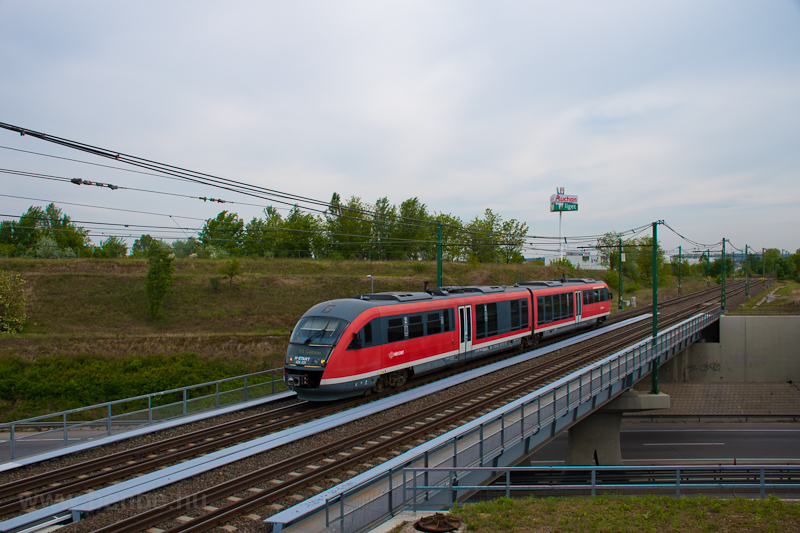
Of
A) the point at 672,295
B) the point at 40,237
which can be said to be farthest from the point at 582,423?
the point at 40,237

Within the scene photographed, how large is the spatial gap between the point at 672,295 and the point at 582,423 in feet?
185

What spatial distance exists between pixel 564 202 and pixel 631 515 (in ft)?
308

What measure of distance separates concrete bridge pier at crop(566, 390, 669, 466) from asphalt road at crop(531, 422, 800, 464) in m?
4.61

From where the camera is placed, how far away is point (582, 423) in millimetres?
23109

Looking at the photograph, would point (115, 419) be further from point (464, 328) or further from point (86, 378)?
point (86, 378)

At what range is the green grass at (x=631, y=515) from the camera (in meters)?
7.79

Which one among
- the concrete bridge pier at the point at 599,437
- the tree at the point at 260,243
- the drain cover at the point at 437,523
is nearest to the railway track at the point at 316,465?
the drain cover at the point at 437,523

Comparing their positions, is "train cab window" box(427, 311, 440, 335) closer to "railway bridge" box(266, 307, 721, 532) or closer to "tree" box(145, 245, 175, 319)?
"railway bridge" box(266, 307, 721, 532)

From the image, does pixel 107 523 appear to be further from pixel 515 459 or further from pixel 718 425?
pixel 718 425

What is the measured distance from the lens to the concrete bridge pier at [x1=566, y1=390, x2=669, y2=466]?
2295cm

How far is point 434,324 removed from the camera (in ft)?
59.0

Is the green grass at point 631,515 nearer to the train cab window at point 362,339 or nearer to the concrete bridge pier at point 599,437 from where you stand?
the train cab window at point 362,339

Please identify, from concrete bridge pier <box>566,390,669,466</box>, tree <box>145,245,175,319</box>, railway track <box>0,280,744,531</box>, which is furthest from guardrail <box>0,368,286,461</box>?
tree <box>145,245,175,319</box>

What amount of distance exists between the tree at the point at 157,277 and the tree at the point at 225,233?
21858 millimetres
